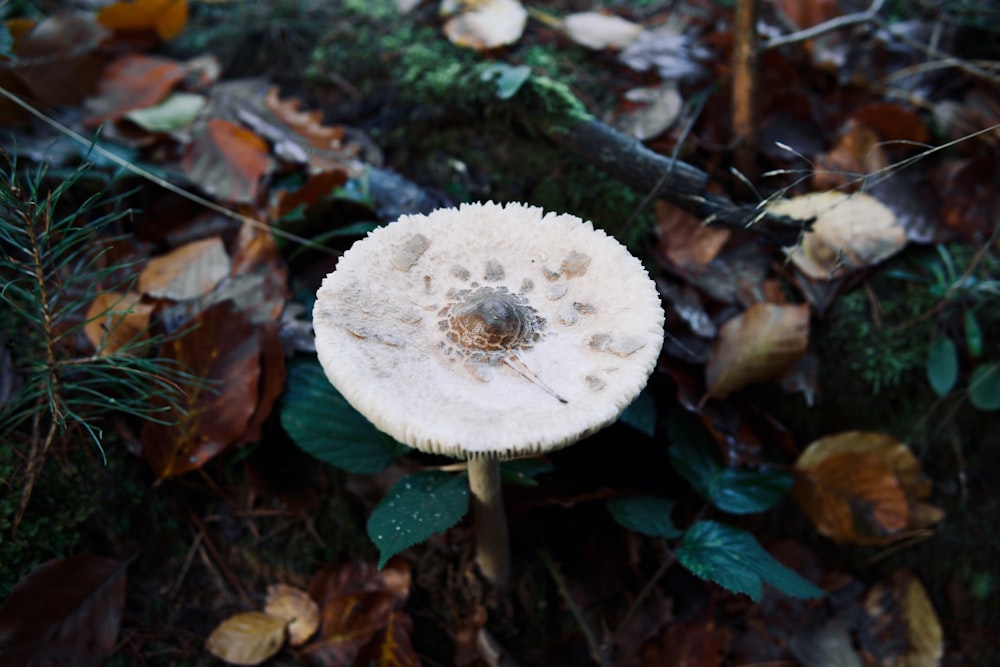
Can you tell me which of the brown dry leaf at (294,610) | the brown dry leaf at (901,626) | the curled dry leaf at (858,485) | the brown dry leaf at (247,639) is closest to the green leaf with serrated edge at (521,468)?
the brown dry leaf at (294,610)

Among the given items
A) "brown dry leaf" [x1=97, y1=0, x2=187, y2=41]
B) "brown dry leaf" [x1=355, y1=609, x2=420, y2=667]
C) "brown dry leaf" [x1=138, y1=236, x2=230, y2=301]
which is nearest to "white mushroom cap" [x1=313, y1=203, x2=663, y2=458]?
"brown dry leaf" [x1=138, y1=236, x2=230, y2=301]

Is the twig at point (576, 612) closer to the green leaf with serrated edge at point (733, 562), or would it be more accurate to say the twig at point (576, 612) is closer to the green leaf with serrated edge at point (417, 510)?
the green leaf with serrated edge at point (733, 562)

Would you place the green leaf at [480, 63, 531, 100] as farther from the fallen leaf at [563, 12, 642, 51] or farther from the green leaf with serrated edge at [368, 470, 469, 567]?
the green leaf with serrated edge at [368, 470, 469, 567]

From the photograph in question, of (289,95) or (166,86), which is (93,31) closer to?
(166,86)

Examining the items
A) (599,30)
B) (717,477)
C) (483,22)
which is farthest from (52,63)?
(717,477)

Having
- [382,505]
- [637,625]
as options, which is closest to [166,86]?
[382,505]
